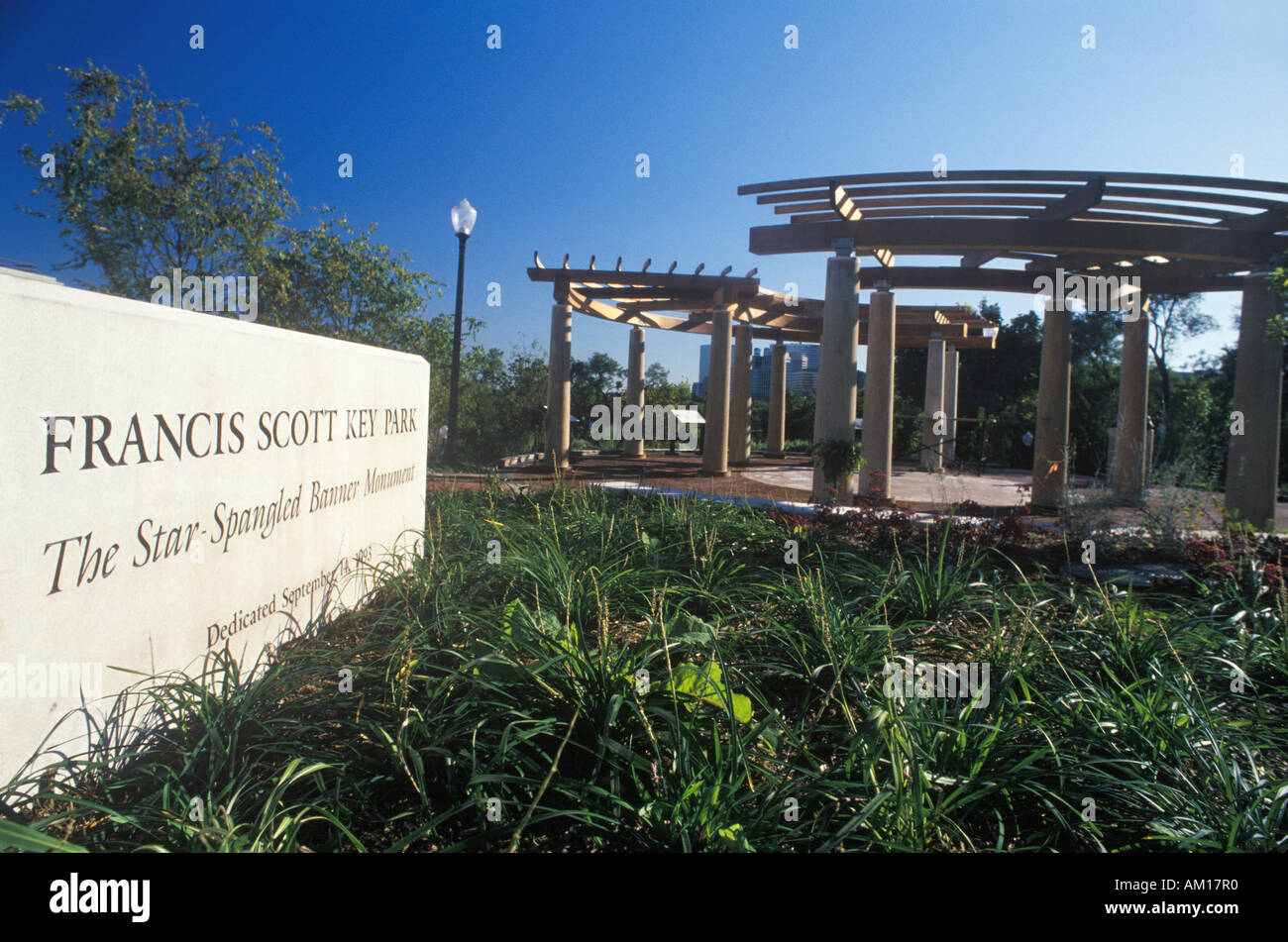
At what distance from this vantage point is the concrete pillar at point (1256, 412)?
1062cm

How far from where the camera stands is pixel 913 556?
222 inches

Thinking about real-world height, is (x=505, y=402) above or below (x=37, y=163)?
below

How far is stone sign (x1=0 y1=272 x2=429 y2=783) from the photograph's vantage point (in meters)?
Answer: 2.24

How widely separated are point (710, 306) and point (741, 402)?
14.1 ft
